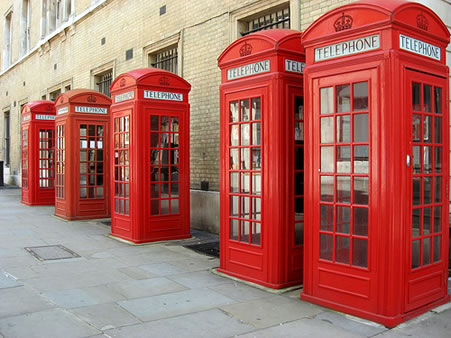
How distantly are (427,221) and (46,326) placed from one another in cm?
387

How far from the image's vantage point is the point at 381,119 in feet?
13.9

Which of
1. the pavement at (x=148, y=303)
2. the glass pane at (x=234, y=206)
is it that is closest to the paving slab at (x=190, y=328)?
the pavement at (x=148, y=303)

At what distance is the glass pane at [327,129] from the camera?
4.67 meters

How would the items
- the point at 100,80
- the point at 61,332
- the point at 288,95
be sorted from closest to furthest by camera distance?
the point at 61,332, the point at 288,95, the point at 100,80

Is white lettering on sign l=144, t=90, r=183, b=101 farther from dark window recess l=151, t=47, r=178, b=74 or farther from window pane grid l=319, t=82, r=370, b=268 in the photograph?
window pane grid l=319, t=82, r=370, b=268

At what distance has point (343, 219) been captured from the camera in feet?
15.0

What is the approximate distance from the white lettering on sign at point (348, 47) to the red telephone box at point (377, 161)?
11 mm

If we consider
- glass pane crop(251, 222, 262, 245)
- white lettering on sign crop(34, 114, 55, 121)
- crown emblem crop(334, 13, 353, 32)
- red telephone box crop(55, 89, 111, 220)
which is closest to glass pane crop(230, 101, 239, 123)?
glass pane crop(251, 222, 262, 245)

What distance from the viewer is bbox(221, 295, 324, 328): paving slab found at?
4.36 meters

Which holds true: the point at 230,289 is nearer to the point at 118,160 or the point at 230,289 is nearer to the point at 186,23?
the point at 118,160

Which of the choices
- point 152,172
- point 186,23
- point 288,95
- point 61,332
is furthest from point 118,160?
point 61,332

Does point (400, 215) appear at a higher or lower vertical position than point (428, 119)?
lower

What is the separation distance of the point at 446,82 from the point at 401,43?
961 mm

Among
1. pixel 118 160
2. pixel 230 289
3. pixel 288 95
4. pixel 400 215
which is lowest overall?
pixel 230 289
